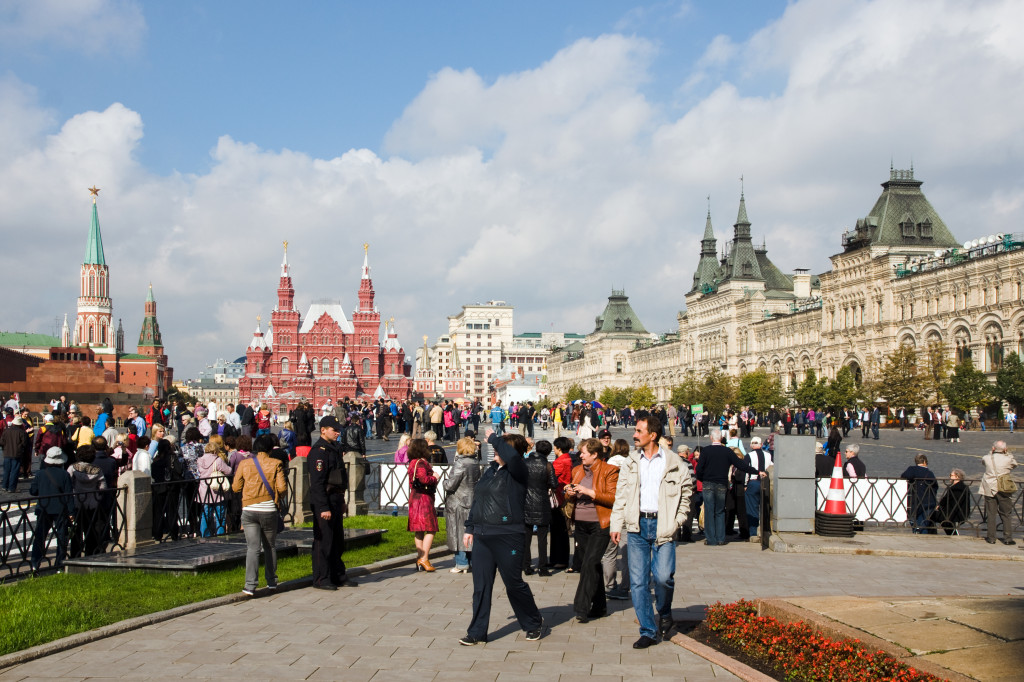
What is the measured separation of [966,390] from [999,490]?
39632 mm

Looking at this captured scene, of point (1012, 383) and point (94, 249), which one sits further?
point (94, 249)

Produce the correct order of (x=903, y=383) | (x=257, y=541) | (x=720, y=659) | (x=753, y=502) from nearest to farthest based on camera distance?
(x=720, y=659), (x=257, y=541), (x=753, y=502), (x=903, y=383)

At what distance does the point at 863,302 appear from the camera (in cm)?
7169

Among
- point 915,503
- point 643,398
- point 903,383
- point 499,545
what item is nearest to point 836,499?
point 915,503

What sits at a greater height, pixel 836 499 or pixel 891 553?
pixel 836 499

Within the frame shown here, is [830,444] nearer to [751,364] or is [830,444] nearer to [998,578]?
[998,578]

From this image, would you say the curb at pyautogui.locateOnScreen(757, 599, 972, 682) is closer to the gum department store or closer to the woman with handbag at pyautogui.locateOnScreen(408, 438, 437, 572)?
the woman with handbag at pyautogui.locateOnScreen(408, 438, 437, 572)

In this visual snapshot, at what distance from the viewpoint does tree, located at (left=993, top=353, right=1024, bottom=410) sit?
159ft

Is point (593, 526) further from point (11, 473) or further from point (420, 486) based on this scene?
point (11, 473)

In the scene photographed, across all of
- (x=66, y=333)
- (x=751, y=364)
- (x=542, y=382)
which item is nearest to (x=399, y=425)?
(x=751, y=364)

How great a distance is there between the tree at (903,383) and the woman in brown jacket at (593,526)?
49.7 m

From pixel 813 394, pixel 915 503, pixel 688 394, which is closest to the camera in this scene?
pixel 915 503

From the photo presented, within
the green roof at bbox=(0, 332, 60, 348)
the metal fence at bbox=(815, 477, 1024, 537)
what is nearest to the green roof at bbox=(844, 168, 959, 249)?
the metal fence at bbox=(815, 477, 1024, 537)

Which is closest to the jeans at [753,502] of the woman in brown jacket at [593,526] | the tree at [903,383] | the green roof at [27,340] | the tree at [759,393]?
the woman in brown jacket at [593,526]
